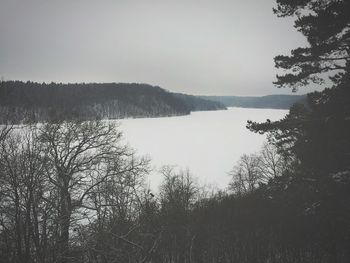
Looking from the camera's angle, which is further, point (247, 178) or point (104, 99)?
point (104, 99)

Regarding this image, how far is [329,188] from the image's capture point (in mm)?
8406

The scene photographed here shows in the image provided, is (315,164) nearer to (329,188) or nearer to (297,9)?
(329,188)

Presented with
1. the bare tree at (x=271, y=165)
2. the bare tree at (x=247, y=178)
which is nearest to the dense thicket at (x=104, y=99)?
the bare tree at (x=247, y=178)

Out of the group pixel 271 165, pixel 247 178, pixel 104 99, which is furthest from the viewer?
pixel 104 99

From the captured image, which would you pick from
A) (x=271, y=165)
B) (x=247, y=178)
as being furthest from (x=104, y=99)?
(x=271, y=165)

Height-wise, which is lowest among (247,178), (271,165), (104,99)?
(247,178)

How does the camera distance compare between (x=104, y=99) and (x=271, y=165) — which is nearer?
(x=271, y=165)

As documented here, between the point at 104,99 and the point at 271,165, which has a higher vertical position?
the point at 104,99

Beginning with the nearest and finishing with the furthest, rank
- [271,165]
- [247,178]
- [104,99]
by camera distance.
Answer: [247,178] < [271,165] < [104,99]

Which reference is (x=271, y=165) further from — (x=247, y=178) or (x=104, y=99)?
(x=104, y=99)

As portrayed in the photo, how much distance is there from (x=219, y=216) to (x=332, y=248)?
5.60m

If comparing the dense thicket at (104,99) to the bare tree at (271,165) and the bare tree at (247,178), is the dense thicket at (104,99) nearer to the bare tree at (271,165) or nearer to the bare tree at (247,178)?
the bare tree at (247,178)

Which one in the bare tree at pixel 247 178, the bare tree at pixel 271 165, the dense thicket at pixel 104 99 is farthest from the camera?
the dense thicket at pixel 104 99

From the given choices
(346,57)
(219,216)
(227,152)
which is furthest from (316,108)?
(227,152)
